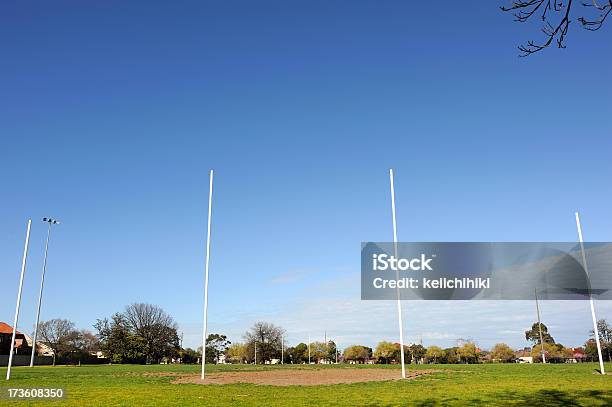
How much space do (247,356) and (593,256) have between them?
88.8m

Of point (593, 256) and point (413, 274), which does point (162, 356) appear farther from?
point (593, 256)

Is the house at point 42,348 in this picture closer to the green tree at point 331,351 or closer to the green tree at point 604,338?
the green tree at point 331,351

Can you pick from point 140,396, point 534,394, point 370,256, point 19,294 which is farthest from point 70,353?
point 534,394

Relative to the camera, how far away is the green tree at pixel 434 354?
104 metres

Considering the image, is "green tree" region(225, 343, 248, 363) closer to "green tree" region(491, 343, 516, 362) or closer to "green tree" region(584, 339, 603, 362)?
"green tree" region(491, 343, 516, 362)

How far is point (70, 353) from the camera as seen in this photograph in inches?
3551

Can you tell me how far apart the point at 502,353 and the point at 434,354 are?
57.4ft

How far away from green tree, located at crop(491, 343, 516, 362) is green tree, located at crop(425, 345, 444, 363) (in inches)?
597

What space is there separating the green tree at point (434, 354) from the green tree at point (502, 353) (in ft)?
49.7

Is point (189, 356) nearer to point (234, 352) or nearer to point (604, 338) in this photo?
point (234, 352)

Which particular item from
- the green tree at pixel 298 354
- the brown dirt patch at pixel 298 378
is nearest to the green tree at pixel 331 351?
the green tree at pixel 298 354

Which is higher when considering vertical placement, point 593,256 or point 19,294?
point 593,256

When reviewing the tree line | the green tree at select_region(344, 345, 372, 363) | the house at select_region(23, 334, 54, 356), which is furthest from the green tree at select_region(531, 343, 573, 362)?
the house at select_region(23, 334, 54, 356)

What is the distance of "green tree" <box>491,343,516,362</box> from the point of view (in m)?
109
